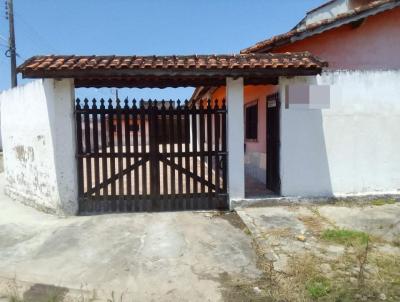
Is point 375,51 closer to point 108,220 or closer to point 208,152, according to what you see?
point 208,152

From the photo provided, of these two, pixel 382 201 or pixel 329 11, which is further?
pixel 329 11

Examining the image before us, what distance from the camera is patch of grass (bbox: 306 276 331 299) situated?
3668 millimetres

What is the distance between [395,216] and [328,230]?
5.48 feet

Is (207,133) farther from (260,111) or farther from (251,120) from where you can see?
(251,120)

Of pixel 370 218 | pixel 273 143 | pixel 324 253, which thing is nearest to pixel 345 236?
pixel 324 253

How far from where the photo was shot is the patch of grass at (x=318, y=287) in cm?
367

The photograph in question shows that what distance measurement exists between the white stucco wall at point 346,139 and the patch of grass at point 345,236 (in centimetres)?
177

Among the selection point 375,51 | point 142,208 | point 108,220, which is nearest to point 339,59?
point 375,51

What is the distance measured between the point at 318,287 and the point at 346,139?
4250mm

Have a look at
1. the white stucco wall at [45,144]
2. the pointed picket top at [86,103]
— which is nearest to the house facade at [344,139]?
the pointed picket top at [86,103]

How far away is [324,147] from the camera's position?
283 inches

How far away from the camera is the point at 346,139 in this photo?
727cm

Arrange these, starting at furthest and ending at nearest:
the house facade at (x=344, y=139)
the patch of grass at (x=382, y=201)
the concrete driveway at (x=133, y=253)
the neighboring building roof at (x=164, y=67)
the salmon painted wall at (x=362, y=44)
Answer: the salmon painted wall at (x=362, y=44)
the patch of grass at (x=382, y=201)
the house facade at (x=344, y=139)
the neighboring building roof at (x=164, y=67)
the concrete driveway at (x=133, y=253)

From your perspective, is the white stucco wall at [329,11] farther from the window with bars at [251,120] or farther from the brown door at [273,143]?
the brown door at [273,143]
